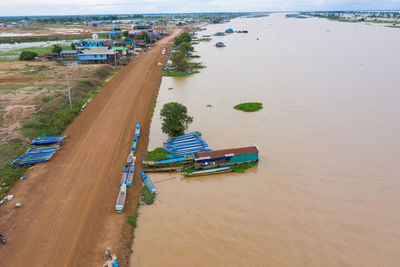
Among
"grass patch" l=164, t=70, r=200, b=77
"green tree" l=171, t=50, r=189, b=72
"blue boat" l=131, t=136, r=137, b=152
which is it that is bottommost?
"blue boat" l=131, t=136, r=137, b=152

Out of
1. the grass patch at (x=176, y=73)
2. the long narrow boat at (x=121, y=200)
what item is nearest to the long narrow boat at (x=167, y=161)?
the long narrow boat at (x=121, y=200)

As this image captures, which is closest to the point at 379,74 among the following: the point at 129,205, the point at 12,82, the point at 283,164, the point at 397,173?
the point at 397,173

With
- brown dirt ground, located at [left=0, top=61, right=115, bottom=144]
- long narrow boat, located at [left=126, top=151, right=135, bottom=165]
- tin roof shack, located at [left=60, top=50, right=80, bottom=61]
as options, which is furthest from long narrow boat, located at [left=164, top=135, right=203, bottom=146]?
tin roof shack, located at [left=60, top=50, right=80, bottom=61]

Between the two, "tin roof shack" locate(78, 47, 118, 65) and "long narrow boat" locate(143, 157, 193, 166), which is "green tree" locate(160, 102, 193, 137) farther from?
"tin roof shack" locate(78, 47, 118, 65)

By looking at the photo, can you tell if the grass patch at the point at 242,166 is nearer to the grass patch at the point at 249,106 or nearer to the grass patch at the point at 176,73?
the grass patch at the point at 249,106

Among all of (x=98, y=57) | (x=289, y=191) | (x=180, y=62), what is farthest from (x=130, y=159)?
(x=98, y=57)

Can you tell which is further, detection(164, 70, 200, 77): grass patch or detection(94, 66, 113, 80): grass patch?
detection(164, 70, 200, 77): grass patch
